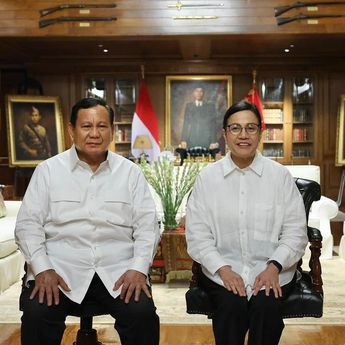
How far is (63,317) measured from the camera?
2229 millimetres

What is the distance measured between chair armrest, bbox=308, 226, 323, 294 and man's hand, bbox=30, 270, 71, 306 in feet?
3.56

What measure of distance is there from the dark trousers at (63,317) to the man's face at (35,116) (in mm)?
6493

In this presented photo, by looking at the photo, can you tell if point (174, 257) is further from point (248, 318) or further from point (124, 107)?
point (124, 107)

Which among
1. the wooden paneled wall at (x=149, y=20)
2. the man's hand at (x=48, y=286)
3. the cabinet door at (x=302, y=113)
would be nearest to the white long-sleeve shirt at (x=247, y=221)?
the man's hand at (x=48, y=286)

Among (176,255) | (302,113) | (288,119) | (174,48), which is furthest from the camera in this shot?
Result: (302,113)

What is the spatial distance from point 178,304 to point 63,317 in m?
1.87

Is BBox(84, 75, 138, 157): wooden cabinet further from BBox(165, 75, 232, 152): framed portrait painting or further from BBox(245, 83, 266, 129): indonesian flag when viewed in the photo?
BBox(245, 83, 266, 129): indonesian flag

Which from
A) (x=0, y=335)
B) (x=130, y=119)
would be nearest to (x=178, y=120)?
(x=130, y=119)

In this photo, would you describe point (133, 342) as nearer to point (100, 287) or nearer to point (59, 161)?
point (100, 287)

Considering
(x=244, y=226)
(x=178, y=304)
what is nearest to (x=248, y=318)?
(x=244, y=226)

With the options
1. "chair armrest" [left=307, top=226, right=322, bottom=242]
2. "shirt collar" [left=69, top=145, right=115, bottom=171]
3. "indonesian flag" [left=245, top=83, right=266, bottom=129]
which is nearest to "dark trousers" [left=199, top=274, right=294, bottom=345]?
"chair armrest" [left=307, top=226, right=322, bottom=242]

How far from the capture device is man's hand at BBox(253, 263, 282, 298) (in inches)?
88.7

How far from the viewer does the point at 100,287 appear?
231 cm

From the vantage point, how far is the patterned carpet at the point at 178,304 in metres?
3.58
